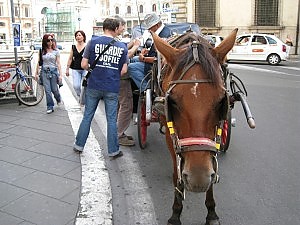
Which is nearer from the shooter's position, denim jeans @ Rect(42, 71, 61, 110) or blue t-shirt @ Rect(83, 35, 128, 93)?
blue t-shirt @ Rect(83, 35, 128, 93)

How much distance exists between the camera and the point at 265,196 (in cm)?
436

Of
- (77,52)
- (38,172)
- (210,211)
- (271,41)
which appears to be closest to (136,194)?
(210,211)

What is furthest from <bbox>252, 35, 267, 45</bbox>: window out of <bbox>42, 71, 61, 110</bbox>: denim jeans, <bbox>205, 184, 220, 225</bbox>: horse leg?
<bbox>205, 184, 220, 225</bbox>: horse leg

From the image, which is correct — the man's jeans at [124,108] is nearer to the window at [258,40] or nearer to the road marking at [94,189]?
the road marking at [94,189]

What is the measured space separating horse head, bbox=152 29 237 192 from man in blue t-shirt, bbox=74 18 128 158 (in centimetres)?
235

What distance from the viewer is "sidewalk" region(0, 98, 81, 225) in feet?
12.8

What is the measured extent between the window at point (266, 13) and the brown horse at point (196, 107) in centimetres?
2850

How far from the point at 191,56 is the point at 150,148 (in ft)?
10.8

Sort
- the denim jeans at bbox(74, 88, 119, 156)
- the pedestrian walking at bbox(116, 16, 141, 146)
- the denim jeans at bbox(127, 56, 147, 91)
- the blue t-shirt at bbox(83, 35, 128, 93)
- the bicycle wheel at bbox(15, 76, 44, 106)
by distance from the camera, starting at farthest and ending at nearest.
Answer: the bicycle wheel at bbox(15, 76, 44, 106)
the pedestrian walking at bbox(116, 16, 141, 146)
the denim jeans at bbox(127, 56, 147, 91)
the denim jeans at bbox(74, 88, 119, 156)
the blue t-shirt at bbox(83, 35, 128, 93)

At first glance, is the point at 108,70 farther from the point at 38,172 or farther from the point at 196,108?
the point at 196,108

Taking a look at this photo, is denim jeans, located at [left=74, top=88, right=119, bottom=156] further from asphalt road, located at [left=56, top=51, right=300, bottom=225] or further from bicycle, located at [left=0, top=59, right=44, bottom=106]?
bicycle, located at [left=0, top=59, right=44, bottom=106]

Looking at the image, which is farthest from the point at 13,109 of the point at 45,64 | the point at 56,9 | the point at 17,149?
the point at 56,9

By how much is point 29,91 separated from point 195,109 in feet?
25.3

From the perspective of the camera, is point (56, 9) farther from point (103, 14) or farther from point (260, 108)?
point (260, 108)
